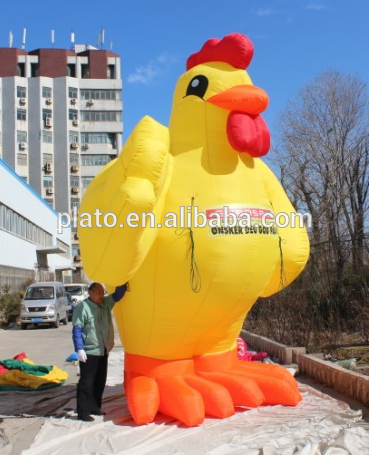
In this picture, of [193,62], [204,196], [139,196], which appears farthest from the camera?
[193,62]

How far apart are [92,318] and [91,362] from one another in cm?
46

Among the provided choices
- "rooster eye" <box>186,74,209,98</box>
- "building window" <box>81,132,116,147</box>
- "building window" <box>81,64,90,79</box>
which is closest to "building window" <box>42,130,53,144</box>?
"building window" <box>81,132,116,147</box>

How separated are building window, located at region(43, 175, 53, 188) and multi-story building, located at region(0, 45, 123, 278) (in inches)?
3.7

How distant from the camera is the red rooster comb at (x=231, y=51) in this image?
5980 mm

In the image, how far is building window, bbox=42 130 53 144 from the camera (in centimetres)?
5158

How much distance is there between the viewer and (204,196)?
18.4 ft

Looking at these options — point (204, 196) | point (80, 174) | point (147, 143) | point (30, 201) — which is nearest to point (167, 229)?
point (204, 196)

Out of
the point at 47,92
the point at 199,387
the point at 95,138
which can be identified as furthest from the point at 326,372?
the point at 47,92

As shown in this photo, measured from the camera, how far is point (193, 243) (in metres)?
5.47

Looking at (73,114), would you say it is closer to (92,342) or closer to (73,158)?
(73,158)

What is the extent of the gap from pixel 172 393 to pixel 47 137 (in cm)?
4930

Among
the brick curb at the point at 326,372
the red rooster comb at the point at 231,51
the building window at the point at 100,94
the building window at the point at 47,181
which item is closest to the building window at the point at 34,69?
the building window at the point at 100,94

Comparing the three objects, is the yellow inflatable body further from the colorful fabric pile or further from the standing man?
the colorful fabric pile

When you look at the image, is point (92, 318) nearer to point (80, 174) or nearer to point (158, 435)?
point (158, 435)
